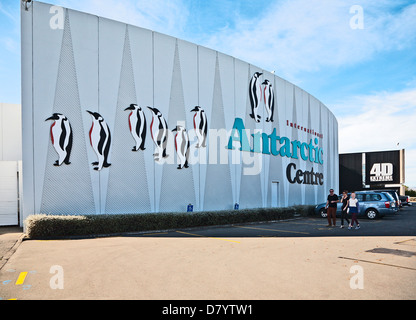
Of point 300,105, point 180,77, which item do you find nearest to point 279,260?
point 180,77

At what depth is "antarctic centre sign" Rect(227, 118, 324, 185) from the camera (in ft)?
65.4

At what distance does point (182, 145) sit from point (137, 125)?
2639 mm

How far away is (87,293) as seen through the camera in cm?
534

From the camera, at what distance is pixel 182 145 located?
1695 cm

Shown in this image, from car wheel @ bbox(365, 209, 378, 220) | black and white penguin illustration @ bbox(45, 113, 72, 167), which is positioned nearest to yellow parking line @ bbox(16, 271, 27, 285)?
black and white penguin illustration @ bbox(45, 113, 72, 167)

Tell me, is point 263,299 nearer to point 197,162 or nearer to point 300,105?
point 197,162

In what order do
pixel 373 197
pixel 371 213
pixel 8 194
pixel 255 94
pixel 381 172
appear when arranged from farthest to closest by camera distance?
pixel 381 172, pixel 255 94, pixel 373 197, pixel 371 213, pixel 8 194

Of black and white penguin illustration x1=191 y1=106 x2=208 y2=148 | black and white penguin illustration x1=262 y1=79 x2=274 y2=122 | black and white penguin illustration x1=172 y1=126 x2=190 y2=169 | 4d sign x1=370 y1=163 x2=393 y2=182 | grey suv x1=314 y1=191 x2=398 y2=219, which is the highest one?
black and white penguin illustration x1=262 y1=79 x2=274 y2=122

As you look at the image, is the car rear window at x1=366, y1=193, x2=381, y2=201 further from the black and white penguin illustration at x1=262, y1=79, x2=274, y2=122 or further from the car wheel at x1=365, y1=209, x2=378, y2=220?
the black and white penguin illustration at x1=262, y1=79, x2=274, y2=122

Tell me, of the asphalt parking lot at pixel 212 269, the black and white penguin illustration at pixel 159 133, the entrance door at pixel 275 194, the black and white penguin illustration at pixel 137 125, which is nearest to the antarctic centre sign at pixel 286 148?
the entrance door at pixel 275 194

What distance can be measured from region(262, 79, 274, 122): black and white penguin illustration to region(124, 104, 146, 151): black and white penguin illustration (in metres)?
9.60

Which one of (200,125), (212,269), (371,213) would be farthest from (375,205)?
(212,269)

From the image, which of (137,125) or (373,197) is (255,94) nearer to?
(137,125)
